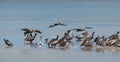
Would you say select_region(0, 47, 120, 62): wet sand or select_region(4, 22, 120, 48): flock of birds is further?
select_region(4, 22, 120, 48): flock of birds

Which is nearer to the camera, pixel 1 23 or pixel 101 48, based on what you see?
pixel 101 48

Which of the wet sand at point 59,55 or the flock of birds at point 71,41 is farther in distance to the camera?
the flock of birds at point 71,41

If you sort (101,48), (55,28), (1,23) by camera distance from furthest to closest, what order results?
(1,23)
(55,28)
(101,48)

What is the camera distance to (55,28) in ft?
81.9

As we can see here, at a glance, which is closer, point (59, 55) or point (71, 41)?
point (59, 55)

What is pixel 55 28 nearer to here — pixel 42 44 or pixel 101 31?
pixel 101 31

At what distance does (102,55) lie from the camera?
17453 millimetres

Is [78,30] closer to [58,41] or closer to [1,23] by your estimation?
[58,41]

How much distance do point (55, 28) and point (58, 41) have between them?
561cm

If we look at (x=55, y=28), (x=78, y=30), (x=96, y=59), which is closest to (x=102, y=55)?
(x=96, y=59)

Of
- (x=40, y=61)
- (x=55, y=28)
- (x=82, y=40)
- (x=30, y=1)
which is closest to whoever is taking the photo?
(x=40, y=61)

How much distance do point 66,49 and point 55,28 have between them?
6.24 meters

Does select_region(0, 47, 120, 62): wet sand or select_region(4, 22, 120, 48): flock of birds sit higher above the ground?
select_region(4, 22, 120, 48): flock of birds

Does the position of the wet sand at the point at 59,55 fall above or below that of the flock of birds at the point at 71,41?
below
